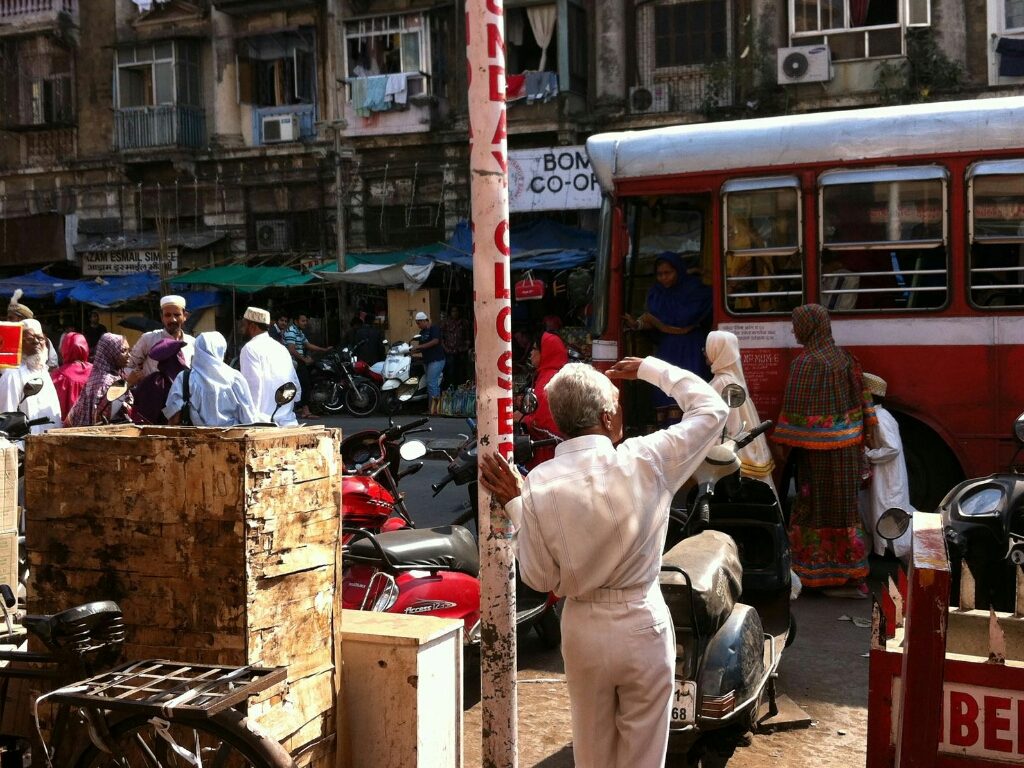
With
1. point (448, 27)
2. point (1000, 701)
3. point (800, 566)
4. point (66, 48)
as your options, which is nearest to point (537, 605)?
point (800, 566)

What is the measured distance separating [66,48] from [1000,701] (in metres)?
30.3

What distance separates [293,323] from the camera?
22.6 metres

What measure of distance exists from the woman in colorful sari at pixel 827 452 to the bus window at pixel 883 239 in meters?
0.98

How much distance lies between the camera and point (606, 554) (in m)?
2.94

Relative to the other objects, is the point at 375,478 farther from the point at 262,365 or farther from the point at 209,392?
the point at 262,365

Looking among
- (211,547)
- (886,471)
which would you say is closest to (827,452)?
(886,471)

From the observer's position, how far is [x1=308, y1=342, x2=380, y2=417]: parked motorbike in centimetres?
1962

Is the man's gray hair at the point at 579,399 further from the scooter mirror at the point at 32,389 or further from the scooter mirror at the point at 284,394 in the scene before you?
the scooter mirror at the point at 32,389

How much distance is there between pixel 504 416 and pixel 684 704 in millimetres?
1237

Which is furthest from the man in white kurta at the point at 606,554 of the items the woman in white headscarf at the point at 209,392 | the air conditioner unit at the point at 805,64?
the air conditioner unit at the point at 805,64

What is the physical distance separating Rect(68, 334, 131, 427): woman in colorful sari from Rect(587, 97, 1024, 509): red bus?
3.93m

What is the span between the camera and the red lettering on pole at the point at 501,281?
3371 mm

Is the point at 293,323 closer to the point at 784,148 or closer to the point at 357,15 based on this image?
the point at 357,15

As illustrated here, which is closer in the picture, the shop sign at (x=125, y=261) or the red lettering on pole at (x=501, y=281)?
the red lettering on pole at (x=501, y=281)
